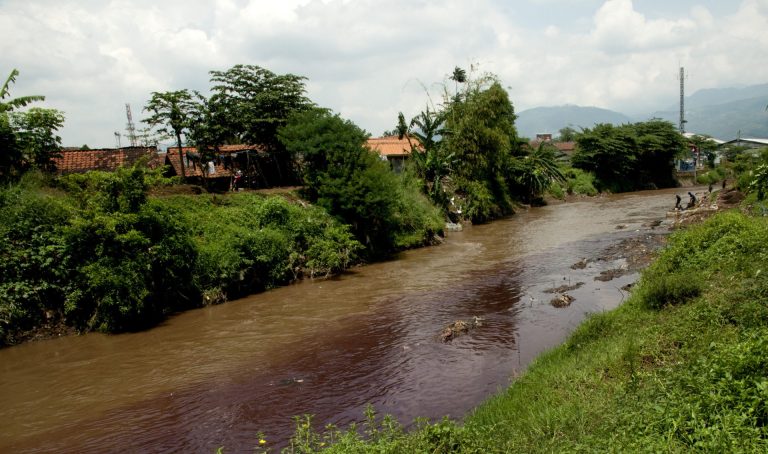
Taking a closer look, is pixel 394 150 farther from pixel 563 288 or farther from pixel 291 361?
pixel 291 361

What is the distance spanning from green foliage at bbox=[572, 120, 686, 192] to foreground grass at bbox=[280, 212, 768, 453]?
46.3 m

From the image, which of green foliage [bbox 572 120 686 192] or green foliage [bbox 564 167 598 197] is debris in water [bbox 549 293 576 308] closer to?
green foliage [bbox 564 167 598 197]

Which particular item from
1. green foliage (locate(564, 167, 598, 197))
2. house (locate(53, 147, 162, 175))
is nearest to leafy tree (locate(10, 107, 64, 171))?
house (locate(53, 147, 162, 175))

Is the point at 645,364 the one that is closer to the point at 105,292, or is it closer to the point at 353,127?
the point at 105,292

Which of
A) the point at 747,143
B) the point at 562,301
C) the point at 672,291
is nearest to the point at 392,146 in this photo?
the point at 562,301

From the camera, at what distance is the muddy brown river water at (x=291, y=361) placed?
9.88 meters

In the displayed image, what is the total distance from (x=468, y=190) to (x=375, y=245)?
13.3 m

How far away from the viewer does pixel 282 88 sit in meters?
30.3

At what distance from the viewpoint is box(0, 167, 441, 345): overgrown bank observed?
1573cm

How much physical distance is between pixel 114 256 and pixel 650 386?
15.7m

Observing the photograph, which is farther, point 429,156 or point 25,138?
point 429,156

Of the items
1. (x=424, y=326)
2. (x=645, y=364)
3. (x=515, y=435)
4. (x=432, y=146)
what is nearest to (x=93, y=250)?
(x=424, y=326)

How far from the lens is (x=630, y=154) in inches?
2167

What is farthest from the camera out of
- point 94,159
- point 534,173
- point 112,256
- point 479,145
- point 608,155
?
point 608,155
